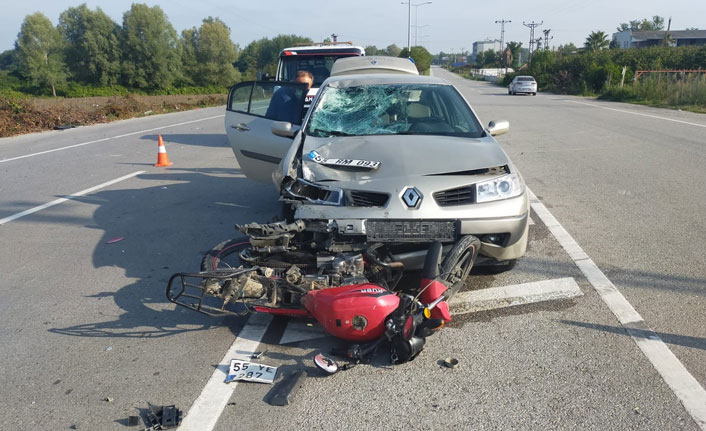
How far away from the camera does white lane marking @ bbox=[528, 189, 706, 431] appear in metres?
3.02

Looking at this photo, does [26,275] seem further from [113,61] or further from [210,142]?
[113,61]

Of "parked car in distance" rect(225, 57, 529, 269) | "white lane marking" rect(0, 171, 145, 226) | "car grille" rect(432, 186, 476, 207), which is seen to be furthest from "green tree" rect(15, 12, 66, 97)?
"car grille" rect(432, 186, 476, 207)

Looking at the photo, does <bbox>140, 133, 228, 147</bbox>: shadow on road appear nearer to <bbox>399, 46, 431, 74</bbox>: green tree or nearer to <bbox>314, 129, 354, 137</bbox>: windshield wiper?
<bbox>314, 129, 354, 137</bbox>: windshield wiper

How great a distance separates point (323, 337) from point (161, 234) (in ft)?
10.7

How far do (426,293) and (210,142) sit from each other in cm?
1291

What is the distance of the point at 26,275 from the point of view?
17.4 ft

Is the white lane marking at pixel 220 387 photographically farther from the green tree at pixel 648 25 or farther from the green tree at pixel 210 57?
the green tree at pixel 648 25

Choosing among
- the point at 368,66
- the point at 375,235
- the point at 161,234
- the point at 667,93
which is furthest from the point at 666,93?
the point at 375,235

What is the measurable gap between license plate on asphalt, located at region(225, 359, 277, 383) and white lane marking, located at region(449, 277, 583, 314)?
151 centimetres

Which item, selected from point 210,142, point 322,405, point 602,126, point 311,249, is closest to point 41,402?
point 322,405

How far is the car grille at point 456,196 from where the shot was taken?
4258 mm

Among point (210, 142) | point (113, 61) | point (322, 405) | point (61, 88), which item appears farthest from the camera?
point (113, 61)

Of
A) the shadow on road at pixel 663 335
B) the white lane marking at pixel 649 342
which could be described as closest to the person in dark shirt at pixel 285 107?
the white lane marking at pixel 649 342

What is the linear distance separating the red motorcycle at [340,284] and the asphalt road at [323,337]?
21 cm
